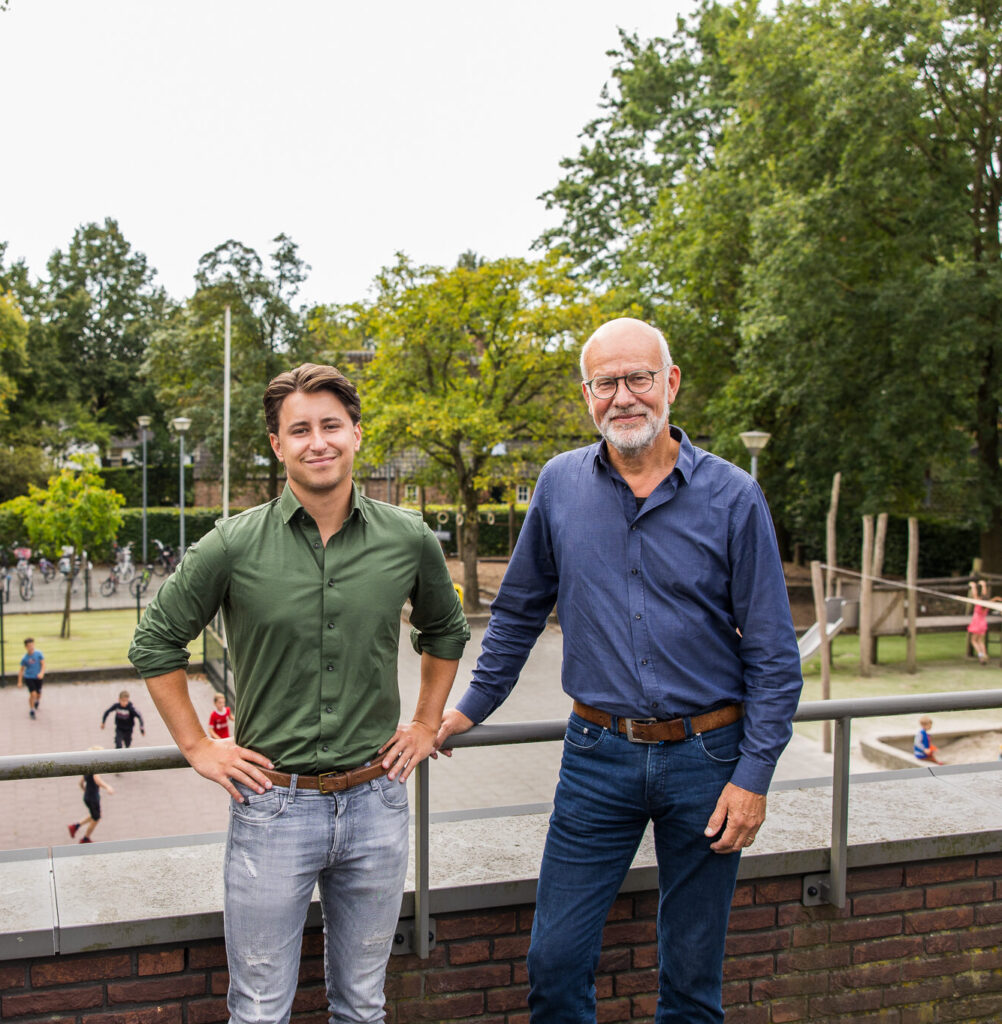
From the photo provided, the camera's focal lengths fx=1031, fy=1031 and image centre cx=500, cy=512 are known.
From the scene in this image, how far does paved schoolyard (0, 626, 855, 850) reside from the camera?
10.8 m

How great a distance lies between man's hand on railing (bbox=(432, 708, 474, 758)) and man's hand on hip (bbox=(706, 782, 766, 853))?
0.68 meters

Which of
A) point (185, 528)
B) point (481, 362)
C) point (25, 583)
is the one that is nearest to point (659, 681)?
point (481, 362)

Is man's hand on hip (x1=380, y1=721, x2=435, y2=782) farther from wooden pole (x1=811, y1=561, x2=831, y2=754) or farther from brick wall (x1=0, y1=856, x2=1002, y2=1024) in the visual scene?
wooden pole (x1=811, y1=561, x2=831, y2=754)

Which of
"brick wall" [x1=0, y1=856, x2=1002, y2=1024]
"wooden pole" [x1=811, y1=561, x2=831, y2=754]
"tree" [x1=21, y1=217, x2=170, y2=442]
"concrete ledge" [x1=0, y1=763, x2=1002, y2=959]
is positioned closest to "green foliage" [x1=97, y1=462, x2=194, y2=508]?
"tree" [x1=21, y1=217, x2=170, y2=442]

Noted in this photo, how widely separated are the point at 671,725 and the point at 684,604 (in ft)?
0.94

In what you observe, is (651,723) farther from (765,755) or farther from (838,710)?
(838,710)

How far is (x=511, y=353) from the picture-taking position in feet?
83.3

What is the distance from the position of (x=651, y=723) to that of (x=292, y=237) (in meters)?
38.7

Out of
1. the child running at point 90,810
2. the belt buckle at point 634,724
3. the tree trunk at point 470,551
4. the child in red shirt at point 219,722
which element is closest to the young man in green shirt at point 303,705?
the belt buckle at point 634,724

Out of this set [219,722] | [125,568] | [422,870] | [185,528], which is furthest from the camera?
[185,528]

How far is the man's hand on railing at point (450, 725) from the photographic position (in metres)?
2.66

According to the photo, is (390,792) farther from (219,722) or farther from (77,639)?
(77,639)

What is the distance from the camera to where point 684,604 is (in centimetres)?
245

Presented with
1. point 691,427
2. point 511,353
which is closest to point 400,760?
point 511,353
